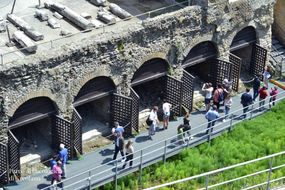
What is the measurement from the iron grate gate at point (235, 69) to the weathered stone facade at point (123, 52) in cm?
40

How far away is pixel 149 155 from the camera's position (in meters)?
28.0

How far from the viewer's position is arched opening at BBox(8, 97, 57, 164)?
2759 cm

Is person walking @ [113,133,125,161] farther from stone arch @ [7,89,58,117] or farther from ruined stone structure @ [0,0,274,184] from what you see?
stone arch @ [7,89,58,117]

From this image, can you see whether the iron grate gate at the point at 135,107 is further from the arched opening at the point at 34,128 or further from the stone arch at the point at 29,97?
the stone arch at the point at 29,97

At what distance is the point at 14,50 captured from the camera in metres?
28.8

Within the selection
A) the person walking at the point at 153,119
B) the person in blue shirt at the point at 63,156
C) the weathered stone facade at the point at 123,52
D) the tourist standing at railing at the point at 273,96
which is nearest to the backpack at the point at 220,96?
the weathered stone facade at the point at 123,52

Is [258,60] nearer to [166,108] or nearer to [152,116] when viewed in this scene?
[166,108]

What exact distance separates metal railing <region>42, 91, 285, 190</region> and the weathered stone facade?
2908 mm

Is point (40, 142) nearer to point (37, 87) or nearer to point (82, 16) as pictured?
point (37, 87)

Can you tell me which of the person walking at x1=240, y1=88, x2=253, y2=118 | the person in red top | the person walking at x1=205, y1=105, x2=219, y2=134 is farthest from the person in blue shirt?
the person in red top

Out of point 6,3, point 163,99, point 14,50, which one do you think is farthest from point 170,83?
point 6,3

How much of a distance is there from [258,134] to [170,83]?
4417mm

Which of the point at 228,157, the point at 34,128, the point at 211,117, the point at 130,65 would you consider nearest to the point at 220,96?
the point at 211,117

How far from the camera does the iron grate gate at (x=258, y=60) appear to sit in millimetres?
34406
